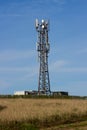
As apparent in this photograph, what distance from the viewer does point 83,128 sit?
76.8 ft

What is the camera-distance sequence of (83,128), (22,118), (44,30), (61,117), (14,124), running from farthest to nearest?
(44,30)
(61,117)
(22,118)
(14,124)
(83,128)

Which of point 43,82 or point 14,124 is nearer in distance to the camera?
point 14,124

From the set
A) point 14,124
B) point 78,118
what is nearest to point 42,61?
point 78,118

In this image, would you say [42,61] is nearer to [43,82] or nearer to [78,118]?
[43,82]

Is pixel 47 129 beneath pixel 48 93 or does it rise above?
beneath

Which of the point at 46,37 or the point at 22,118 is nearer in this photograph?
the point at 22,118

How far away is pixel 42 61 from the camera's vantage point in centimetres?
8731

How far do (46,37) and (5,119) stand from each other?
198ft

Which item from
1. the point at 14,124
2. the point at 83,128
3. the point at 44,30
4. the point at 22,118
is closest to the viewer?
the point at 83,128

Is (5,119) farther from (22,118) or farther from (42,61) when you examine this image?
(42,61)

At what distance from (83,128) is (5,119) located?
5701 millimetres

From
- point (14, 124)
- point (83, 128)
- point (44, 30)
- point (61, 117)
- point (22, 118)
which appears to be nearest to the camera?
point (83, 128)

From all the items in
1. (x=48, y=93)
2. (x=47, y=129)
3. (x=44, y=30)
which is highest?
(x=44, y=30)

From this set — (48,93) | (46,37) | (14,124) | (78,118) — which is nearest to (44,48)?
(46,37)
